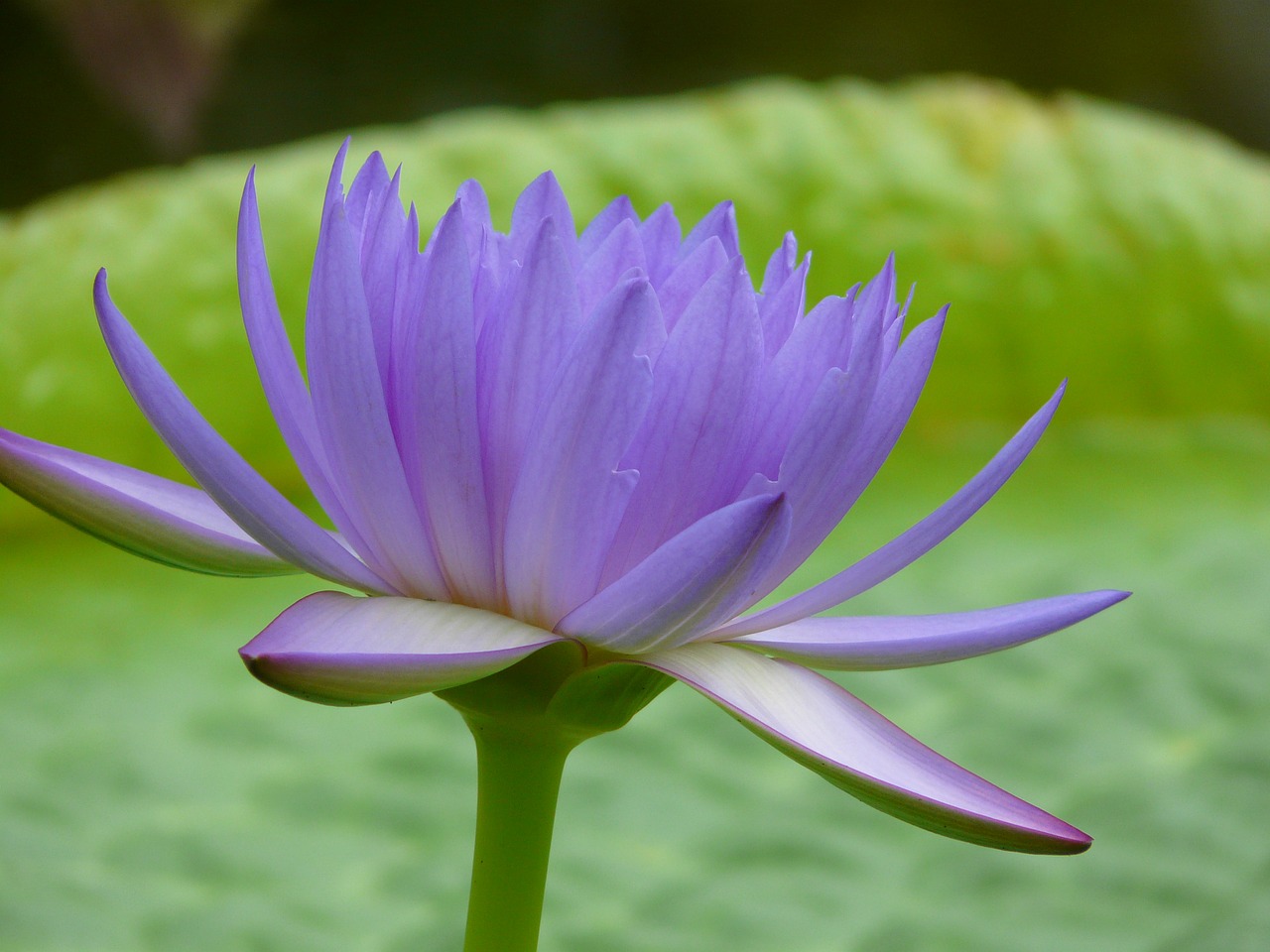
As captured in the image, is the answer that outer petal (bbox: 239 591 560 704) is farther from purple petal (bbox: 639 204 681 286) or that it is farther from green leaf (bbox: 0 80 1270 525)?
green leaf (bbox: 0 80 1270 525)

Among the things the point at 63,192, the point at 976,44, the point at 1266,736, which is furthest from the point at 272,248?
the point at 976,44

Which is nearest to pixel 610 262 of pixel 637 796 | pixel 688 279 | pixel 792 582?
pixel 688 279

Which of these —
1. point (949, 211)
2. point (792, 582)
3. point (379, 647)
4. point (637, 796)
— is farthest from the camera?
point (949, 211)

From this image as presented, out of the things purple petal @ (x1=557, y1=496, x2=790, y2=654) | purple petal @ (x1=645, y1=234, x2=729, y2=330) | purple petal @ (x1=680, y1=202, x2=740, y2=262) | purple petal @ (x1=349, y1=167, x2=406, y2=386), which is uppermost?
purple petal @ (x1=680, y1=202, x2=740, y2=262)

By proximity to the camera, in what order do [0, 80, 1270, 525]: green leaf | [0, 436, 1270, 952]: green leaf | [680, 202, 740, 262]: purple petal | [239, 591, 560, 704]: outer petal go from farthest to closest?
[0, 80, 1270, 525]: green leaf
[0, 436, 1270, 952]: green leaf
[680, 202, 740, 262]: purple petal
[239, 591, 560, 704]: outer petal

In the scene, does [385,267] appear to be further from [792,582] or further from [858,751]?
[792,582]

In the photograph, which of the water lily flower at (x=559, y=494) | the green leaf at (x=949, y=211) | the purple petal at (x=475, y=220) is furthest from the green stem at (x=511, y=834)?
the green leaf at (x=949, y=211)

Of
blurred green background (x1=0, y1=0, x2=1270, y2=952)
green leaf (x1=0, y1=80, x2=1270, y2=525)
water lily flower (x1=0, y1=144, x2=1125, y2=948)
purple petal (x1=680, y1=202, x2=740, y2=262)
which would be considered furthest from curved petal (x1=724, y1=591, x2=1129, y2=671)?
green leaf (x1=0, y1=80, x2=1270, y2=525)
